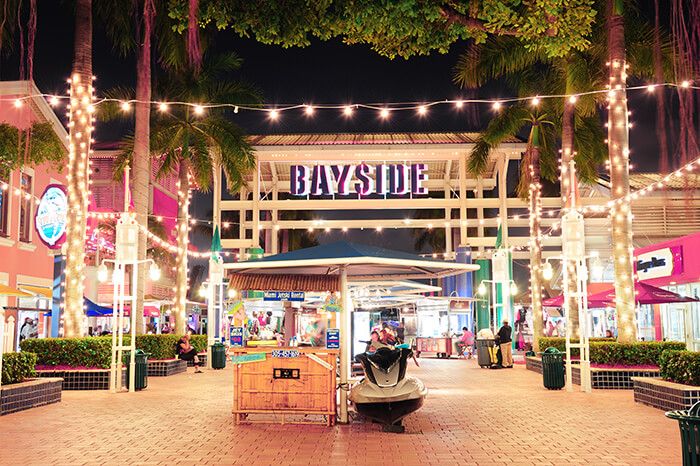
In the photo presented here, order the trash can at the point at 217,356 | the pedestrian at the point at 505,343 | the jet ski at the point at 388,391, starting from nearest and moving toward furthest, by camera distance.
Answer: the jet ski at the point at 388,391 → the trash can at the point at 217,356 → the pedestrian at the point at 505,343

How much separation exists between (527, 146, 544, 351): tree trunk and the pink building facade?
15.6 metres

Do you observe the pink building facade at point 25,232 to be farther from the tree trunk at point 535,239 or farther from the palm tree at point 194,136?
the tree trunk at point 535,239

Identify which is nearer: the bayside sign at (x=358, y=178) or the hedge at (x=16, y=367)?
the hedge at (x=16, y=367)

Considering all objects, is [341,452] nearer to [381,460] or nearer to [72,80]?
[381,460]

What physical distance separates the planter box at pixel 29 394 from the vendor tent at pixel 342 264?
3.75 meters

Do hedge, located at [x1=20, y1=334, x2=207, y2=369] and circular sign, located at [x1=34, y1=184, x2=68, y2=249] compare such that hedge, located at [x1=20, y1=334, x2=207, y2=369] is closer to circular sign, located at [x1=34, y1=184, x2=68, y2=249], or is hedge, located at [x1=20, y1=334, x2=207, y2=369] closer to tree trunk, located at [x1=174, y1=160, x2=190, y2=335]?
tree trunk, located at [x1=174, y1=160, x2=190, y2=335]

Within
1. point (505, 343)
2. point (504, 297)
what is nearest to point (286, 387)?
point (505, 343)

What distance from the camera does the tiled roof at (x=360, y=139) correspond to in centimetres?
3672

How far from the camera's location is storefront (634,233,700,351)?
2433cm

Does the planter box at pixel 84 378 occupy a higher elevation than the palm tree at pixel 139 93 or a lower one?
lower

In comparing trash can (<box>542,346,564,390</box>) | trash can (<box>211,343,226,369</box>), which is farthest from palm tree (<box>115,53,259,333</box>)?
trash can (<box>542,346,564,390</box>)

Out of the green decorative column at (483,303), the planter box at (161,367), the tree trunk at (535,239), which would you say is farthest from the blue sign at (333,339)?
the green decorative column at (483,303)

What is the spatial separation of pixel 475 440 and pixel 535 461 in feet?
4.90

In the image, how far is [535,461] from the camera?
824 cm
